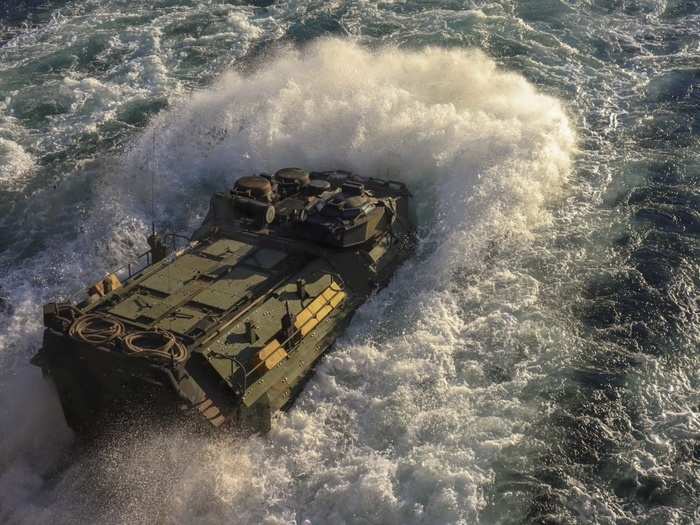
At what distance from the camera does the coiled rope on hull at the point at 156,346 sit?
14.8 meters

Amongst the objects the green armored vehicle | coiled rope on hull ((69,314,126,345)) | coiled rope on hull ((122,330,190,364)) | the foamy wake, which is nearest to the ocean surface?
the foamy wake

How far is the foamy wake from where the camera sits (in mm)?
15391

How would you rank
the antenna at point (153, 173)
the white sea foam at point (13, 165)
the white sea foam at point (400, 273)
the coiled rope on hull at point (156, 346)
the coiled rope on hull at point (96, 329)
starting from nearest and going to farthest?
the coiled rope on hull at point (156, 346)
the coiled rope on hull at point (96, 329)
the white sea foam at point (400, 273)
the antenna at point (153, 173)
the white sea foam at point (13, 165)

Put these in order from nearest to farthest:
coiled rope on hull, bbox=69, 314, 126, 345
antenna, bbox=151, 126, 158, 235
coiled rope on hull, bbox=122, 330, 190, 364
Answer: coiled rope on hull, bbox=122, 330, 190, 364
coiled rope on hull, bbox=69, 314, 126, 345
antenna, bbox=151, 126, 158, 235

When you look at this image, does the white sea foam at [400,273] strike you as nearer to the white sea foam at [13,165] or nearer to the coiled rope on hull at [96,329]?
the coiled rope on hull at [96,329]

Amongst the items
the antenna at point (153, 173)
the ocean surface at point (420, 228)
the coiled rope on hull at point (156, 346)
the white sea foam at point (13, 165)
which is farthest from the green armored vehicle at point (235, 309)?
the white sea foam at point (13, 165)

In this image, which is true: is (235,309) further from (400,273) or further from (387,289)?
(400,273)

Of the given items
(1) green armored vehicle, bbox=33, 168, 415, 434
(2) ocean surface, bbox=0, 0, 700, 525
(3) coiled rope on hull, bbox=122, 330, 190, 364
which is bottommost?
(2) ocean surface, bbox=0, 0, 700, 525

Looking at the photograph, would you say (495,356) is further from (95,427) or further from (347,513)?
(95,427)

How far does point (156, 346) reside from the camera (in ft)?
50.1

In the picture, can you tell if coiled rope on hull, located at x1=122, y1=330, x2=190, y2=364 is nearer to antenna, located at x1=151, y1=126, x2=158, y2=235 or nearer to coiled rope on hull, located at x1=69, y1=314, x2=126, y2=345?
coiled rope on hull, located at x1=69, y1=314, x2=126, y2=345

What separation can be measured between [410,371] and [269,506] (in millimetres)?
4427

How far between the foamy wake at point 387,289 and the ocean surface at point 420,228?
0.06m

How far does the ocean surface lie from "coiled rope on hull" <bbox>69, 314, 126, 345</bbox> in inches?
74.8
